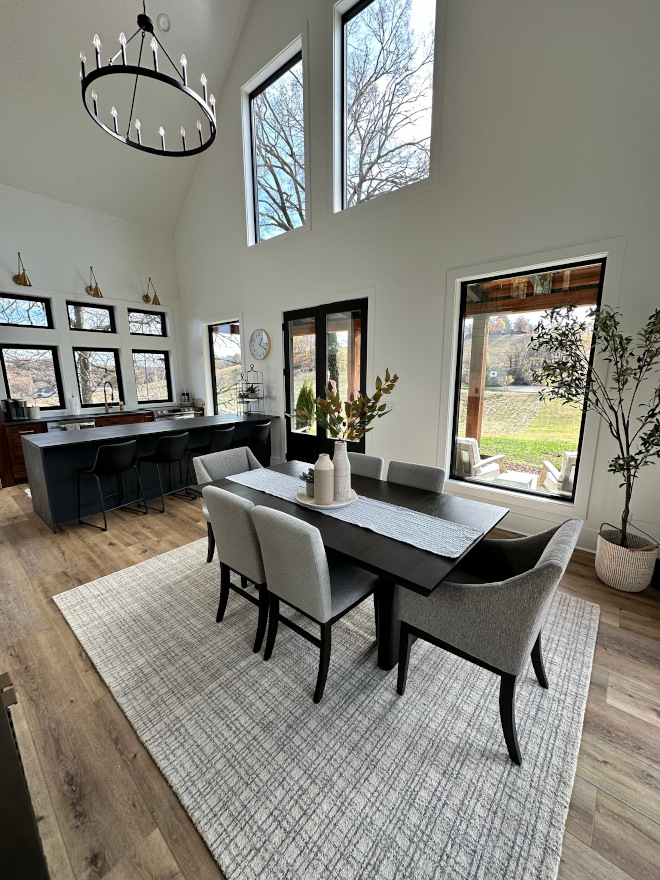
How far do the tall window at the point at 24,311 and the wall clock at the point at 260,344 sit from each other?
9.63ft

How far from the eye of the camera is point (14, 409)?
15.4ft

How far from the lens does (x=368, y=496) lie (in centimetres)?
214

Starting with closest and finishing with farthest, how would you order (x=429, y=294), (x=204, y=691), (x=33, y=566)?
(x=204, y=691) < (x=33, y=566) < (x=429, y=294)

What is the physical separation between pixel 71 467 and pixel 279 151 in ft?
15.0

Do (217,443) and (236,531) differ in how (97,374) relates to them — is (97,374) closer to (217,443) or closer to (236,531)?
(217,443)

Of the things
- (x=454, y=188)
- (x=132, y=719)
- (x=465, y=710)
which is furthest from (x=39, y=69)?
(x=465, y=710)

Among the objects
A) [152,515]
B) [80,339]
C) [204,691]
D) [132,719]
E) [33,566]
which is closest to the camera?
[132,719]

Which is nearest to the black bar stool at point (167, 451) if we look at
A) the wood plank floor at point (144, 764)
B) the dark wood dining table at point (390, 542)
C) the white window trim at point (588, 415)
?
the wood plank floor at point (144, 764)

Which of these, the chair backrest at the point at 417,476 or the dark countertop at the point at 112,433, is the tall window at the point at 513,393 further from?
the dark countertop at the point at 112,433

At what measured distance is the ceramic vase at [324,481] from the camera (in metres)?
1.94

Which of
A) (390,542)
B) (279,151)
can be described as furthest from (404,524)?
(279,151)

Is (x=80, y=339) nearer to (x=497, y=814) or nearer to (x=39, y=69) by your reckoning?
(x=39, y=69)

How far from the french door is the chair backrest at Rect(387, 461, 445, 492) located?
5.34ft

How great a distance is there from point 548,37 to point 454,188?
102cm
